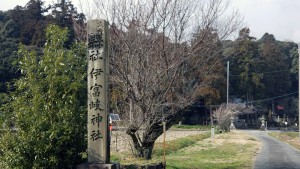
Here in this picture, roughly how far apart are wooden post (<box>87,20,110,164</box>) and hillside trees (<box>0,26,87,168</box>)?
1.31ft

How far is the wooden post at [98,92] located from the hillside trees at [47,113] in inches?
15.8

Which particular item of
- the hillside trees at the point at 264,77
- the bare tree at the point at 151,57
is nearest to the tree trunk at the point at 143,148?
the bare tree at the point at 151,57

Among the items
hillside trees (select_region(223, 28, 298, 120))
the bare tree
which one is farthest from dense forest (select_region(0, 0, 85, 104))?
hillside trees (select_region(223, 28, 298, 120))

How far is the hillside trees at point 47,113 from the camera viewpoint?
9625 mm

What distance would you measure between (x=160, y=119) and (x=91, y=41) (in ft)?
12.9

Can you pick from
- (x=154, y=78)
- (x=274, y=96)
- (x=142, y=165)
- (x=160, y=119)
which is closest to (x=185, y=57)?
(x=154, y=78)

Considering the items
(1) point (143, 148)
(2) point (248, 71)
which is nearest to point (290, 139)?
(2) point (248, 71)

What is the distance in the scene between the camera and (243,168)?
15.8m

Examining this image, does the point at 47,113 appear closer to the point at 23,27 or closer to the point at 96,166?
the point at 96,166

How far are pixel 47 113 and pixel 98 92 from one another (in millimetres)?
1185

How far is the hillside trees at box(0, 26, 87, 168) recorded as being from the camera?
31.6ft

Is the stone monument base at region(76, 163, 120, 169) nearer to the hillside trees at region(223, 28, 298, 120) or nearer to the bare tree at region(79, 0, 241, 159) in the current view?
the bare tree at region(79, 0, 241, 159)

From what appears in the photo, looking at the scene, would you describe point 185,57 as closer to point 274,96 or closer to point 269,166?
point 269,166

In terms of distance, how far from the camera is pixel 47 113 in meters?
9.95
